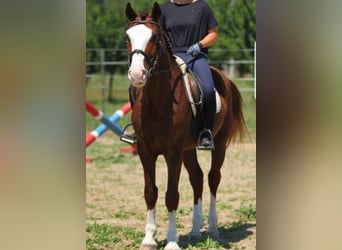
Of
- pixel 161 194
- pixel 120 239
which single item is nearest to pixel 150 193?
pixel 120 239

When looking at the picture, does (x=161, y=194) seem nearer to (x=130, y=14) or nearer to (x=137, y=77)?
(x=130, y=14)

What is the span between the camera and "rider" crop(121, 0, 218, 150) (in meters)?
3.90

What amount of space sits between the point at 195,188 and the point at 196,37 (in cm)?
108

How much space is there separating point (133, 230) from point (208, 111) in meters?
1.02

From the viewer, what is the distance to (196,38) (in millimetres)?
4008

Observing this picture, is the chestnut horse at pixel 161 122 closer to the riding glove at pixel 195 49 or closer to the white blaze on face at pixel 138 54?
the white blaze on face at pixel 138 54

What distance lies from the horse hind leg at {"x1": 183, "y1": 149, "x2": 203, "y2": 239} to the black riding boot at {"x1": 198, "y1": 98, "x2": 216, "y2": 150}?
39cm

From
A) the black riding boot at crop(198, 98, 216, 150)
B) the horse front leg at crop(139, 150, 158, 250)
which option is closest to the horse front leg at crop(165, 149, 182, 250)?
the horse front leg at crop(139, 150, 158, 250)

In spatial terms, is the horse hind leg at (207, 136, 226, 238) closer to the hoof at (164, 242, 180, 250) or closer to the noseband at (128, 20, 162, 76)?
the hoof at (164, 242, 180, 250)
